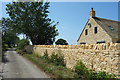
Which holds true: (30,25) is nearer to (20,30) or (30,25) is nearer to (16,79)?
(20,30)

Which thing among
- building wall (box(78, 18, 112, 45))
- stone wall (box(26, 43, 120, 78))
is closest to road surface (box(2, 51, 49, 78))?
stone wall (box(26, 43, 120, 78))

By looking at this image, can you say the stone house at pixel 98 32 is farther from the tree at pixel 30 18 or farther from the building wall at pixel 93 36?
the tree at pixel 30 18

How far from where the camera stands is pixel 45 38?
27219 mm

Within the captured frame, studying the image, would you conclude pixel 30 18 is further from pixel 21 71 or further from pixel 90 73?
pixel 90 73

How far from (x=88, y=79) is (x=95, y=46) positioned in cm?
196

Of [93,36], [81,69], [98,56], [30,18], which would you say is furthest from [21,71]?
[30,18]

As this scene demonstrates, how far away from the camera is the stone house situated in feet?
56.5

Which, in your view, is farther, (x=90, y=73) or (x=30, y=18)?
(x=30, y=18)

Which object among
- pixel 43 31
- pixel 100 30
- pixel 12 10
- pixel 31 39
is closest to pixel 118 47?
pixel 100 30

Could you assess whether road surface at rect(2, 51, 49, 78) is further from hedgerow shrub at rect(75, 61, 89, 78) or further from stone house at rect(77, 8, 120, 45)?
stone house at rect(77, 8, 120, 45)

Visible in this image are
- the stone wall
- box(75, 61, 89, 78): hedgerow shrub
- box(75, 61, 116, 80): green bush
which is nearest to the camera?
the stone wall

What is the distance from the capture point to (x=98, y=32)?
18875 mm

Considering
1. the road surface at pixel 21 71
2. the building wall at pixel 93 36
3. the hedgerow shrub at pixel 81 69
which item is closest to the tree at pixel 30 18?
the building wall at pixel 93 36

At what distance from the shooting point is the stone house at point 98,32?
17.2 m
